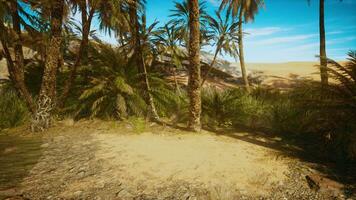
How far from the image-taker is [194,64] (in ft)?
17.3

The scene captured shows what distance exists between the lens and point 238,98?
6.58m

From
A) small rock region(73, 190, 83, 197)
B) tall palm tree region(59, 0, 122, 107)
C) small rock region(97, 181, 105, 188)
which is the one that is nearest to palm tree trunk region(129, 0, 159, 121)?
tall palm tree region(59, 0, 122, 107)

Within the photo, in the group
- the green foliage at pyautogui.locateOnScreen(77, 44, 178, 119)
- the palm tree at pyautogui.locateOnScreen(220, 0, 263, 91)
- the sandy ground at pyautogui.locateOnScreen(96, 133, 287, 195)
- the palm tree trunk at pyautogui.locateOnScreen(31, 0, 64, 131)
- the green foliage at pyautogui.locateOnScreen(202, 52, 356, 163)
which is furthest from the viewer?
the palm tree at pyautogui.locateOnScreen(220, 0, 263, 91)

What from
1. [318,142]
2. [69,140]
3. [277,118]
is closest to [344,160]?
[318,142]

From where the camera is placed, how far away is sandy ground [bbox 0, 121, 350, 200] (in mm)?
2438

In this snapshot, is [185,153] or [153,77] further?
[153,77]

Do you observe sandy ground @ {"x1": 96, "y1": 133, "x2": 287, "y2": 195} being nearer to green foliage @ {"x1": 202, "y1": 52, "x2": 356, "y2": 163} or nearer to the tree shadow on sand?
the tree shadow on sand

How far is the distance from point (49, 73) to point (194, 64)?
347cm

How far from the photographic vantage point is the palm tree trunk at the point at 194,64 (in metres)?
5.09

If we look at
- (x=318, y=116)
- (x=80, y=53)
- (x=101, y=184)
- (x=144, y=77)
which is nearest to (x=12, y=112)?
(x=80, y=53)

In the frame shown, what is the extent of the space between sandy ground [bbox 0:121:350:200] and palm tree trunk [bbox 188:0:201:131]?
688 mm

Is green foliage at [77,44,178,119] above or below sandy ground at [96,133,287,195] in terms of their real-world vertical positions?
above

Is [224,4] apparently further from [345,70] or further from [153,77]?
[345,70]

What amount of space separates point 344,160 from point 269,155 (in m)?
1.09
